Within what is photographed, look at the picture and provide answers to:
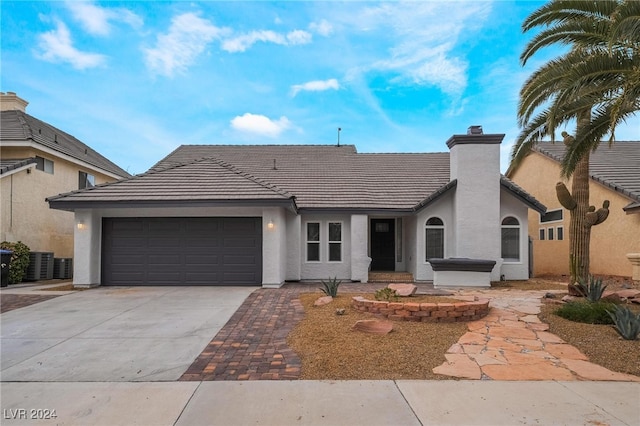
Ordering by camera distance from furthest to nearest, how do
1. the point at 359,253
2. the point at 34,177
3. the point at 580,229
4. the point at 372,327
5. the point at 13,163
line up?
the point at 34,177 → the point at 13,163 → the point at 359,253 → the point at 580,229 → the point at 372,327

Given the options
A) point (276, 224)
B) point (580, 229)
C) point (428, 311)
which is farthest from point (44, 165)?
point (580, 229)

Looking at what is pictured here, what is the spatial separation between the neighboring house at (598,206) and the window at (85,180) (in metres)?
22.6

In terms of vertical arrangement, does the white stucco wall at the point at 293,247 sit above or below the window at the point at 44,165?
below

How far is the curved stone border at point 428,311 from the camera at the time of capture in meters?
7.30

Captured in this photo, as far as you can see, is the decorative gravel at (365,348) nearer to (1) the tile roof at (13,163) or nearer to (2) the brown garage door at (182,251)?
(2) the brown garage door at (182,251)

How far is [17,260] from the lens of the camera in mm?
14047

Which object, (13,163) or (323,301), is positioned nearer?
(323,301)

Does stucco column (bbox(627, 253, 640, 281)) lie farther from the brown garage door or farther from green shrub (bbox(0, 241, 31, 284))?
green shrub (bbox(0, 241, 31, 284))

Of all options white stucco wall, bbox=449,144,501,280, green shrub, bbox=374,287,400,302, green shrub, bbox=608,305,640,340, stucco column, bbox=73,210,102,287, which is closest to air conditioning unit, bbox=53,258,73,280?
stucco column, bbox=73,210,102,287

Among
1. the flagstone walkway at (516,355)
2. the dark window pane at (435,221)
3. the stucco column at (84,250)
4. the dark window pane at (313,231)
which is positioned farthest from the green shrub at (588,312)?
the stucco column at (84,250)

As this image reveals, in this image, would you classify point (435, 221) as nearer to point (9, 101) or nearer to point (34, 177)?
point (34, 177)

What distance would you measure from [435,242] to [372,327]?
8.25 metres

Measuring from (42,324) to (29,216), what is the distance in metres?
10.4

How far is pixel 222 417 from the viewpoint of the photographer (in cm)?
389
